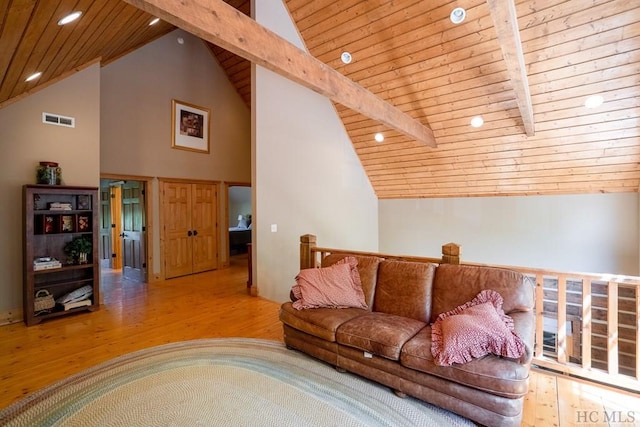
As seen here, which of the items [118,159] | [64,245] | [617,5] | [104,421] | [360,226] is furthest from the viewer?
[360,226]

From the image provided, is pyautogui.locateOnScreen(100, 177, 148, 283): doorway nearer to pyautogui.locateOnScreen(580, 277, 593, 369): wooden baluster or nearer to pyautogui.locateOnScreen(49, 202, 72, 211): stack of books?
pyautogui.locateOnScreen(49, 202, 72, 211): stack of books

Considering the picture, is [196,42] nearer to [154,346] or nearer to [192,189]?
[192,189]

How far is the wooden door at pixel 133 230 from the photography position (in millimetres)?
6102

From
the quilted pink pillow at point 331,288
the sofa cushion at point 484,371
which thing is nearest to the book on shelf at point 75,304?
the quilted pink pillow at point 331,288

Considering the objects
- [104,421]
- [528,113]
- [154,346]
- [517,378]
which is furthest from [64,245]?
[528,113]

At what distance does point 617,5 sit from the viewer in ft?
9.30

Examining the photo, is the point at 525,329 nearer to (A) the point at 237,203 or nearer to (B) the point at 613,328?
(B) the point at 613,328

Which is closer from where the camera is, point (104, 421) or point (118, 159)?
point (104, 421)

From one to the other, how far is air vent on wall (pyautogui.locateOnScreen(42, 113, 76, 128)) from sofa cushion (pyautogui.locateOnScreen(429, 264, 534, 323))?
4.91m

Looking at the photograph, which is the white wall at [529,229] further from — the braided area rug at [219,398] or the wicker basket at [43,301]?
the wicker basket at [43,301]

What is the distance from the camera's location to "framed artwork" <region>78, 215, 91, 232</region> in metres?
4.33

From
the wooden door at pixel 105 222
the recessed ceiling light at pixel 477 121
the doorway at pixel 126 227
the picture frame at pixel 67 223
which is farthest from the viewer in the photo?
the wooden door at pixel 105 222

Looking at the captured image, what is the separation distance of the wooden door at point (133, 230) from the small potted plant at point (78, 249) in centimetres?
173

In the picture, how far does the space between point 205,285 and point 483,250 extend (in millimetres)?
5045
